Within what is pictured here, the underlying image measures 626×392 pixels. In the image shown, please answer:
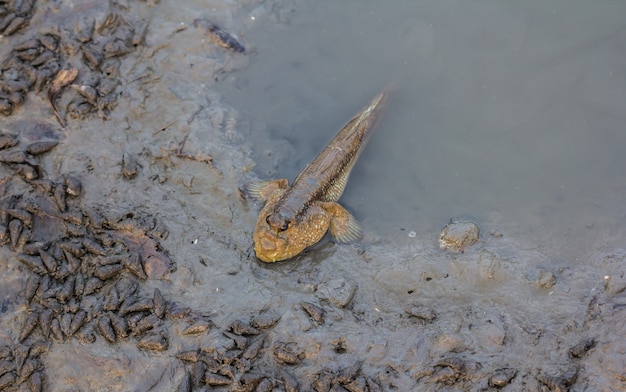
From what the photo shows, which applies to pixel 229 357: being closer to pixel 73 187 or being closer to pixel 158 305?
pixel 158 305

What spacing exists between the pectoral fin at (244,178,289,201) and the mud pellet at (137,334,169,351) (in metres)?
1.67

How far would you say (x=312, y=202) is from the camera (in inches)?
214

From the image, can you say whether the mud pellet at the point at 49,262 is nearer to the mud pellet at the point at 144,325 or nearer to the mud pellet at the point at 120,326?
the mud pellet at the point at 120,326

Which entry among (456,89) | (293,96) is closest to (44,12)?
(293,96)

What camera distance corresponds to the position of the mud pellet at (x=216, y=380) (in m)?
4.63

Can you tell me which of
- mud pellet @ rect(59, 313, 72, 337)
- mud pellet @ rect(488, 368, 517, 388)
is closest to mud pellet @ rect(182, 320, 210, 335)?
mud pellet @ rect(59, 313, 72, 337)

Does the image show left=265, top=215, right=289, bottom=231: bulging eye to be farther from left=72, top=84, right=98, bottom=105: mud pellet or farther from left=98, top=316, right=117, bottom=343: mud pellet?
left=72, top=84, right=98, bottom=105: mud pellet

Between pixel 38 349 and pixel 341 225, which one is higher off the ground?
pixel 341 225

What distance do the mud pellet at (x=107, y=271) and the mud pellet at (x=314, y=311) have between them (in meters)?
1.79

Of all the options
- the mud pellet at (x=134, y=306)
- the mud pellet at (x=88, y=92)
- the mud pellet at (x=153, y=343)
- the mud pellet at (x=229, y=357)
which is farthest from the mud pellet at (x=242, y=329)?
the mud pellet at (x=88, y=92)

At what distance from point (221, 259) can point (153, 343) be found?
1002mm

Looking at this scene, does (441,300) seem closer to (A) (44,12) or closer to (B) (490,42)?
(B) (490,42)

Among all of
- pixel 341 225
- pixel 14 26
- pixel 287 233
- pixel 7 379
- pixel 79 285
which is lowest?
pixel 7 379

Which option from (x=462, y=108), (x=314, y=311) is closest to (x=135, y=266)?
(x=314, y=311)
